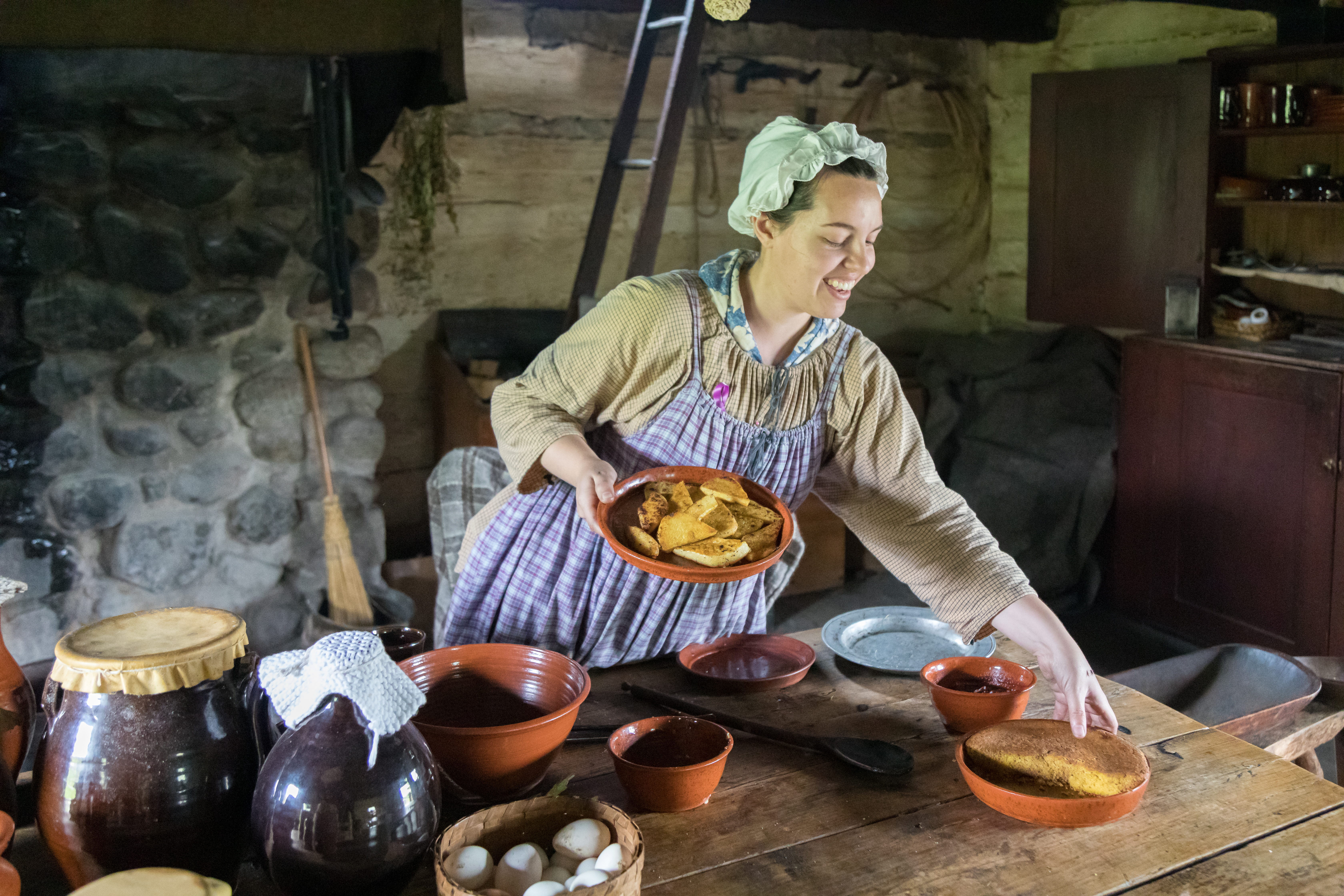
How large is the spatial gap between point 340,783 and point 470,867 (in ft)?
0.50

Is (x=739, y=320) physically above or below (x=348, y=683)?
above

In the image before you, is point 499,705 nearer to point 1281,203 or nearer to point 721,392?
point 721,392

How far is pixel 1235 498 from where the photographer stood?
4.00 meters

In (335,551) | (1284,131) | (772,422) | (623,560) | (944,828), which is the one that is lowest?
(335,551)

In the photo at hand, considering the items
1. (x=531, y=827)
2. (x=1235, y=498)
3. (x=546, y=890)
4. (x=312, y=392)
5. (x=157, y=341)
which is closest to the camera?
(x=546, y=890)

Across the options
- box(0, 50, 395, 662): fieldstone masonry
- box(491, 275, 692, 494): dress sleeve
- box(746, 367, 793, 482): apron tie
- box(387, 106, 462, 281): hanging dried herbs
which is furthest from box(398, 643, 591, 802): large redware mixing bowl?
box(387, 106, 462, 281): hanging dried herbs

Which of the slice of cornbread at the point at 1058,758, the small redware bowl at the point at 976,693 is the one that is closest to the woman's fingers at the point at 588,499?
the small redware bowl at the point at 976,693

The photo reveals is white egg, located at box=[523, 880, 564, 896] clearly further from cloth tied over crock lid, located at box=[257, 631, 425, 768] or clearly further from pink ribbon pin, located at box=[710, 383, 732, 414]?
pink ribbon pin, located at box=[710, 383, 732, 414]

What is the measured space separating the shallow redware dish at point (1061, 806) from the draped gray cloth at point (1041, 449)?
3208 millimetres

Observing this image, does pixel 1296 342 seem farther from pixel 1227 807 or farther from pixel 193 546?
pixel 193 546

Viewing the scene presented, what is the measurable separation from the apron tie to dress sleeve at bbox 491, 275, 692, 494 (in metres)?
0.15

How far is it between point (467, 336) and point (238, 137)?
4.50ft

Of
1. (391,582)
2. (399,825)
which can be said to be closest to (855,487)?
(399,825)

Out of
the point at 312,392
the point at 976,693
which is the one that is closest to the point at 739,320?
the point at 976,693
